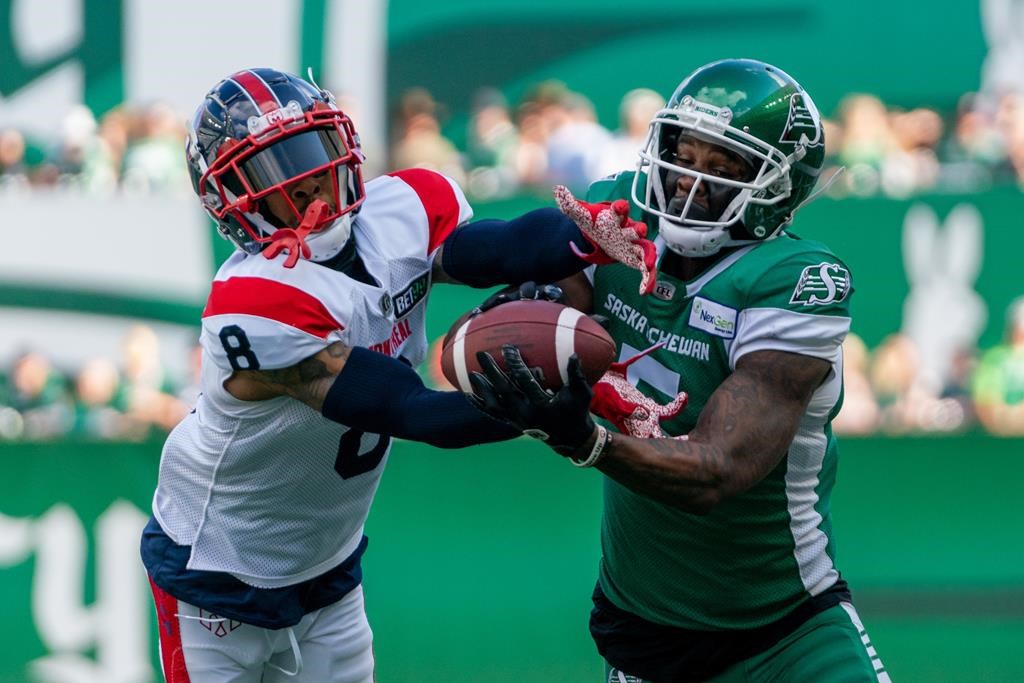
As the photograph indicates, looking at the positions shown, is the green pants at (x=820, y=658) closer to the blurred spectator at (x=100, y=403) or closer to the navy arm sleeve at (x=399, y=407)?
the navy arm sleeve at (x=399, y=407)

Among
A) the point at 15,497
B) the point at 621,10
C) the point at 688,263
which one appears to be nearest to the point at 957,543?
the point at 688,263

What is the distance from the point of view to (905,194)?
334 inches

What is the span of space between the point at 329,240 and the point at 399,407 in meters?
0.53

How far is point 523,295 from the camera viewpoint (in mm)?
3377

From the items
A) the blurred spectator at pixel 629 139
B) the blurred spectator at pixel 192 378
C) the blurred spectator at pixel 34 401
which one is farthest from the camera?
the blurred spectator at pixel 629 139

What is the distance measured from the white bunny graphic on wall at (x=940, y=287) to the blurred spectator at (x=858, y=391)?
0.30 m

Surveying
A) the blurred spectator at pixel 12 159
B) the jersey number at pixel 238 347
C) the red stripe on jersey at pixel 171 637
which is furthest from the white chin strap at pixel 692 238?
the blurred spectator at pixel 12 159

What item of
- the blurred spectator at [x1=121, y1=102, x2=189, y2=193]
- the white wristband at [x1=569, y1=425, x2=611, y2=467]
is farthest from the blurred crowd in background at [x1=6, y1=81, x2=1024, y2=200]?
the white wristband at [x1=569, y1=425, x2=611, y2=467]

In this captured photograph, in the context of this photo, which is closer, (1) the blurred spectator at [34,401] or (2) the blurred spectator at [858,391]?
(2) the blurred spectator at [858,391]

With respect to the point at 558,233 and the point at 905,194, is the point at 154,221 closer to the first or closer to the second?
the point at 905,194

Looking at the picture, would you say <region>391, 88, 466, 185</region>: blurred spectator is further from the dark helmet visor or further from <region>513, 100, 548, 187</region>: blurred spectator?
the dark helmet visor

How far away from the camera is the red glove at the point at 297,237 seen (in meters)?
3.39

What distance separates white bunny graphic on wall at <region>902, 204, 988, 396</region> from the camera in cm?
838

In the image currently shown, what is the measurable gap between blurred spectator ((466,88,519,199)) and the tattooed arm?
6.63 metres
